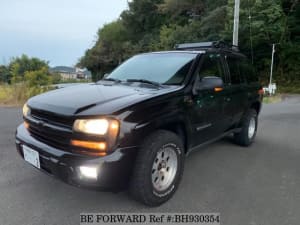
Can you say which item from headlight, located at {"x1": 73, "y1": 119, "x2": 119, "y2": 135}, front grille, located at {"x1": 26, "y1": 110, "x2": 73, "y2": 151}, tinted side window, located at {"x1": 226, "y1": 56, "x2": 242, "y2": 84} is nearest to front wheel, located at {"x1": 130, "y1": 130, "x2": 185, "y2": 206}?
headlight, located at {"x1": 73, "y1": 119, "x2": 119, "y2": 135}

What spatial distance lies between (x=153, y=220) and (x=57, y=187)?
1235 millimetres

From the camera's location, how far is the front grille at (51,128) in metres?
2.13

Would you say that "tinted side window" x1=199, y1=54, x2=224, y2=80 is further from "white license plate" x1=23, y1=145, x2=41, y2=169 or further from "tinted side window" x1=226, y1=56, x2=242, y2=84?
"white license plate" x1=23, y1=145, x2=41, y2=169

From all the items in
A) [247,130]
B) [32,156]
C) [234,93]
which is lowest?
[247,130]

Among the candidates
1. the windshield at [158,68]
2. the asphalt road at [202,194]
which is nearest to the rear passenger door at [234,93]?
the asphalt road at [202,194]

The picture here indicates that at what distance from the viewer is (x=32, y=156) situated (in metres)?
2.41

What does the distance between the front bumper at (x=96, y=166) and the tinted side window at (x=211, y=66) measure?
1519 millimetres

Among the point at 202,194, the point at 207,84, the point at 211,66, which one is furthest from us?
the point at 211,66

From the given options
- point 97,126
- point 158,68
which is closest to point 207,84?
point 158,68

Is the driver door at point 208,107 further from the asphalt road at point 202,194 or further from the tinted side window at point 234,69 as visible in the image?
the asphalt road at point 202,194

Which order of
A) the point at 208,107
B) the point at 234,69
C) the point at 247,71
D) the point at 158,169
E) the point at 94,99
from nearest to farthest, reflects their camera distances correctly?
the point at 94,99
the point at 158,169
the point at 208,107
the point at 234,69
the point at 247,71

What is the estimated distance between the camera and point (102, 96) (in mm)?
2420

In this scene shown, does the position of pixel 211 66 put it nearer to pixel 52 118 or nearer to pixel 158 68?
pixel 158 68

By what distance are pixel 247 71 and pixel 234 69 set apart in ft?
1.90
